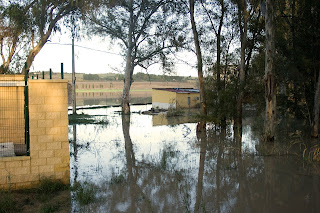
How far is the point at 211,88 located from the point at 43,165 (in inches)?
490

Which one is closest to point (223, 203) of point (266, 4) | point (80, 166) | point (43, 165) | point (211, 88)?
point (43, 165)

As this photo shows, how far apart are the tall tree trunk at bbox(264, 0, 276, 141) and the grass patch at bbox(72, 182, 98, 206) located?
8475 millimetres

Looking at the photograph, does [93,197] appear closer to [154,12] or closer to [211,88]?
[211,88]

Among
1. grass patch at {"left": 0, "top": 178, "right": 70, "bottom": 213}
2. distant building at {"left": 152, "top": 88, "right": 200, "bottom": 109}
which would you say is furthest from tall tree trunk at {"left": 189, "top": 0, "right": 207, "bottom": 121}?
distant building at {"left": 152, "top": 88, "right": 200, "bottom": 109}

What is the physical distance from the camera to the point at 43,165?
8.14 meters

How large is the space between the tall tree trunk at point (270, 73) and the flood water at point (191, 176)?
1015 mm

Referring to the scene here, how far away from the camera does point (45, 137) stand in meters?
8.23

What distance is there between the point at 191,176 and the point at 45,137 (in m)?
4.00

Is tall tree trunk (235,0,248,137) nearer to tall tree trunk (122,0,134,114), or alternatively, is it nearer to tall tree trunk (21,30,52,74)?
tall tree trunk (21,30,52,74)

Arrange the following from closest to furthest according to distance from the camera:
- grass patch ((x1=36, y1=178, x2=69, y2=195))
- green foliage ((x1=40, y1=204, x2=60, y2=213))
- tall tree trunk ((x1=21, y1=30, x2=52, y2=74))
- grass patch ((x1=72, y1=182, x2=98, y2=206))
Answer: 1. green foliage ((x1=40, y1=204, x2=60, y2=213))
2. grass patch ((x1=72, y1=182, x2=98, y2=206))
3. grass patch ((x1=36, y1=178, x2=69, y2=195))
4. tall tree trunk ((x1=21, y1=30, x2=52, y2=74))

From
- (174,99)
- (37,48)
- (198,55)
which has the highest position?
(37,48)

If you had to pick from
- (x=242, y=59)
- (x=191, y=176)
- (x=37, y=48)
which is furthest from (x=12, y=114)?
(x=242, y=59)

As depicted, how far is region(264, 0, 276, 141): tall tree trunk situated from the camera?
13.5 metres

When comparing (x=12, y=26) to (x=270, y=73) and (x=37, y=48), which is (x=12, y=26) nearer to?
(x=37, y=48)
